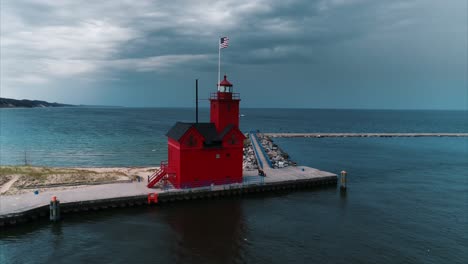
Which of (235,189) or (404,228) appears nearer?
(404,228)

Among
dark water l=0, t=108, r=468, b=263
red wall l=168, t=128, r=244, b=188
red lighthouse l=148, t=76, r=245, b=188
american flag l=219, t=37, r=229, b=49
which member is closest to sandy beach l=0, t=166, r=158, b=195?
red lighthouse l=148, t=76, r=245, b=188

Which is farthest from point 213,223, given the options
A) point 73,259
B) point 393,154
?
point 393,154

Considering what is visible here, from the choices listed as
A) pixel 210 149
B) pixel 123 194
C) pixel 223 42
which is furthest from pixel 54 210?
pixel 223 42

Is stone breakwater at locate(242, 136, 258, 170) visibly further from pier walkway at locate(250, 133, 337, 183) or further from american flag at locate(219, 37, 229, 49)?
american flag at locate(219, 37, 229, 49)

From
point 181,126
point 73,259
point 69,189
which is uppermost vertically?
point 181,126

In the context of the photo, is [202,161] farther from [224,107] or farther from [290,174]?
[290,174]

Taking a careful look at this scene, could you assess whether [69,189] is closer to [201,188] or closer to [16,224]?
[16,224]

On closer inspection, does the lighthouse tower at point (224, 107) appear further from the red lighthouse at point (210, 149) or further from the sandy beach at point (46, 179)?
the sandy beach at point (46, 179)
